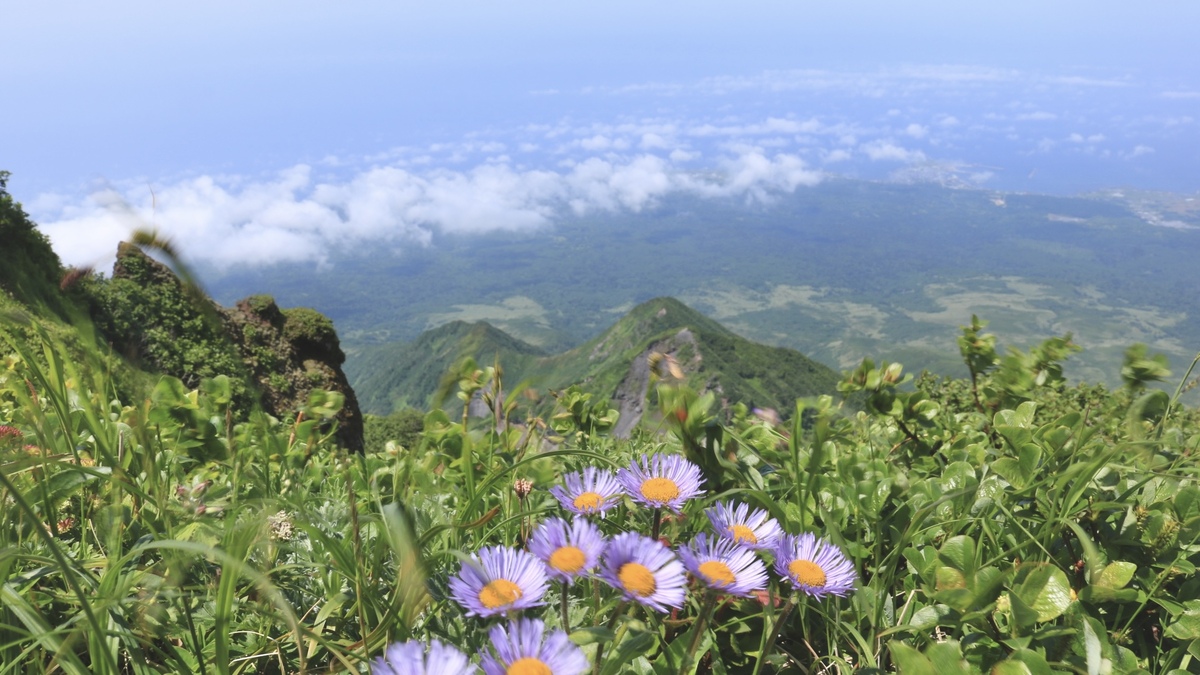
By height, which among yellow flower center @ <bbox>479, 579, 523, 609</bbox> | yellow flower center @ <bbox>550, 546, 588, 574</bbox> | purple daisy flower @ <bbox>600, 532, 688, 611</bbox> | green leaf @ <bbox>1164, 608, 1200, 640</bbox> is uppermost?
yellow flower center @ <bbox>550, 546, 588, 574</bbox>

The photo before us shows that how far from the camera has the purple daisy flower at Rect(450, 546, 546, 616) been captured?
100cm

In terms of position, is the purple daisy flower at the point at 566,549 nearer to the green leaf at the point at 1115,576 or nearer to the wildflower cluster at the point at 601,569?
the wildflower cluster at the point at 601,569

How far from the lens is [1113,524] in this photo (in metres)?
1.76

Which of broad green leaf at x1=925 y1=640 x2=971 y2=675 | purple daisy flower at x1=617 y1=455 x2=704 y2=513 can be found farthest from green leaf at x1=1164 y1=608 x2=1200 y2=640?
purple daisy flower at x1=617 y1=455 x2=704 y2=513

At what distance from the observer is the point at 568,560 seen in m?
1.08

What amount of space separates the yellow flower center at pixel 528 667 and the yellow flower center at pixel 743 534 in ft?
Result: 1.73

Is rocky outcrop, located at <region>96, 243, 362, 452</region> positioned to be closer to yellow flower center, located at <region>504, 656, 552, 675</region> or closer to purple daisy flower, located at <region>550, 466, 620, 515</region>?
purple daisy flower, located at <region>550, 466, 620, 515</region>

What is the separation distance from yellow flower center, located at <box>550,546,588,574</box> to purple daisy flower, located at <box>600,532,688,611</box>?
35mm

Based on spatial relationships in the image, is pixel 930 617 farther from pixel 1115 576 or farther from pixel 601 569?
pixel 601 569

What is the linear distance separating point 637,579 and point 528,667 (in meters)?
0.24

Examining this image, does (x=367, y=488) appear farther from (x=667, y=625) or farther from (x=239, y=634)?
(x=667, y=625)

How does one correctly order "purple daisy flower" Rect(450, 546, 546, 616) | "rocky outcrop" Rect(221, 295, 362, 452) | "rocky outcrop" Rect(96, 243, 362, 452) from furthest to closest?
"rocky outcrop" Rect(96, 243, 362, 452)
"rocky outcrop" Rect(221, 295, 362, 452)
"purple daisy flower" Rect(450, 546, 546, 616)

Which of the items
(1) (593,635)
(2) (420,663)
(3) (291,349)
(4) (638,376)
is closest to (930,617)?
(1) (593,635)

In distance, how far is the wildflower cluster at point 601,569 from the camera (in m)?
0.88
